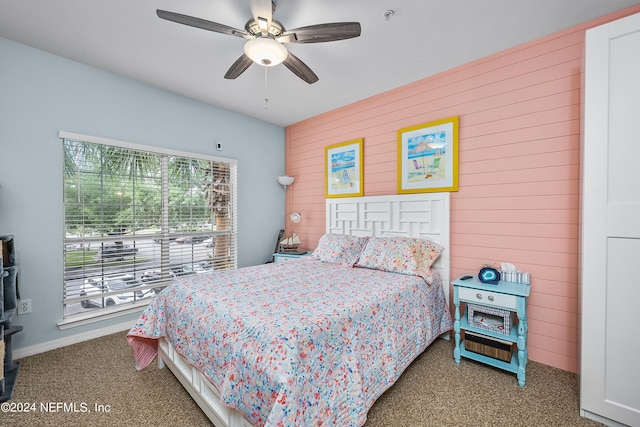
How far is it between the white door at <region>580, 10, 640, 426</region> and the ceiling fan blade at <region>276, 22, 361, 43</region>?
1.49 meters

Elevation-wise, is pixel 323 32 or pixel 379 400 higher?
pixel 323 32

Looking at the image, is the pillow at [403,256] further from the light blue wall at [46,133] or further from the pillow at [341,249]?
the light blue wall at [46,133]

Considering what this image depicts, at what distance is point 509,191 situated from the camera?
8.13 ft

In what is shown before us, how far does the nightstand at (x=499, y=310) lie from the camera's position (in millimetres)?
2047

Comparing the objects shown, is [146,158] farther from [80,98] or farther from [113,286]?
[113,286]

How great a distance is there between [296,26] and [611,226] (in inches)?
100

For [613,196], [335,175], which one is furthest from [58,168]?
[613,196]

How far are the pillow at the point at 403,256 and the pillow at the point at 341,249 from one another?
0.49 feet

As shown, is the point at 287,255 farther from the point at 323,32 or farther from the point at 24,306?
the point at 323,32

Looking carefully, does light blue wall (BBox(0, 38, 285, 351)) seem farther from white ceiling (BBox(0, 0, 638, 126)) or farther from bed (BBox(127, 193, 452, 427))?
bed (BBox(127, 193, 452, 427))

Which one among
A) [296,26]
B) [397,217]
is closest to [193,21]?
[296,26]

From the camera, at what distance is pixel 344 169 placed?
3793 millimetres

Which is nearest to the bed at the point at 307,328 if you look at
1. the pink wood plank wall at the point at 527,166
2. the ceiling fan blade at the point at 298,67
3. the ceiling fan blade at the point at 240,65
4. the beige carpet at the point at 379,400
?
the beige carpet at the point at 379,400

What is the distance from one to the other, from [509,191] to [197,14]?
2939 millimetres
